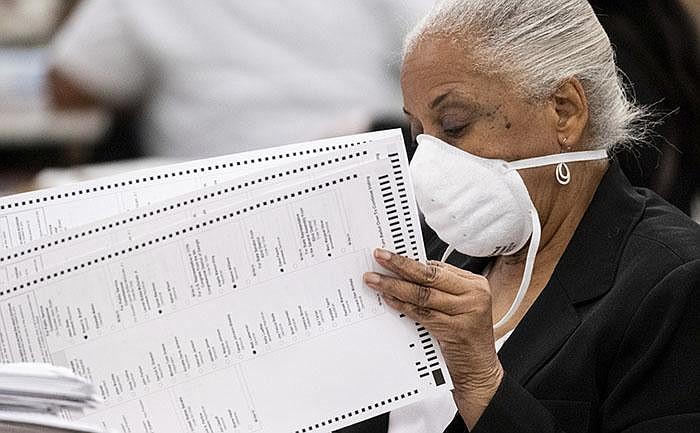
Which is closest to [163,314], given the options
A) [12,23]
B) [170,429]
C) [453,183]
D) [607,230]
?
[170,429]

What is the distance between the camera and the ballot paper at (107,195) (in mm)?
1848

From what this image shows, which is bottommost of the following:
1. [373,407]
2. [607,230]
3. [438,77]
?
[373,407]

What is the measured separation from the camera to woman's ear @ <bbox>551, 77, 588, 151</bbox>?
6.57 ft

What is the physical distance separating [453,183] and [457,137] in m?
0.08

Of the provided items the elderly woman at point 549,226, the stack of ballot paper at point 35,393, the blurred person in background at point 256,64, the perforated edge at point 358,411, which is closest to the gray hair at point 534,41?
the elderly woman at point 549,226

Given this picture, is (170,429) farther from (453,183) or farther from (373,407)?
(453,183)

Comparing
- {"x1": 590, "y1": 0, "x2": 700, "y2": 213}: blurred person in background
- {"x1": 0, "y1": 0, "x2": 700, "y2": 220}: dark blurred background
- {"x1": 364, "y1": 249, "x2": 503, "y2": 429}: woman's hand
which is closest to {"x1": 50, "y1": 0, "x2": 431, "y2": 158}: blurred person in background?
{"x1": 0, "y1": 0, "x2": 700, "y2": 220}: dark blurred background

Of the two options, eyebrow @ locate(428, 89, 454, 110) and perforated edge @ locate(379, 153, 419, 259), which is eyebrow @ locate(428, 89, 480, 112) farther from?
perforated edge @ locate(379, 153, 419, 259)

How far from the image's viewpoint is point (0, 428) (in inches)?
54.1

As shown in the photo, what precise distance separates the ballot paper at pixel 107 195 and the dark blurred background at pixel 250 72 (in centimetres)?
130

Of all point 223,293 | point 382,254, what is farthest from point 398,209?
point 223,293

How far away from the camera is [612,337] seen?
1.87 metres

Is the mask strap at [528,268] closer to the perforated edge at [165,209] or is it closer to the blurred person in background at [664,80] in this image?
the perforated edge at [165,209]

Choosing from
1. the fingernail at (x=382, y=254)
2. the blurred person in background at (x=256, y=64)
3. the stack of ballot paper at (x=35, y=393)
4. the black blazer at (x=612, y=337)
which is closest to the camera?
the stack of ballot paper at (x=35, y=393)
